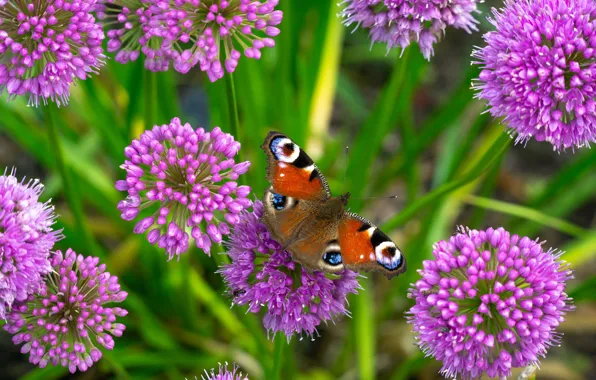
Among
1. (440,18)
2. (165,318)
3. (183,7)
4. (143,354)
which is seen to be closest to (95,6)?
(183,7)

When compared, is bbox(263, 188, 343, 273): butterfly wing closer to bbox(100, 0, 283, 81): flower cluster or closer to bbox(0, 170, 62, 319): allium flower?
bbox(100, 0, 283, 81): flower cluster

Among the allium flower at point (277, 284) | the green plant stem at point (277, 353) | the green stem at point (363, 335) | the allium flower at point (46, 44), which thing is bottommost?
the green stem at point (363, 335)

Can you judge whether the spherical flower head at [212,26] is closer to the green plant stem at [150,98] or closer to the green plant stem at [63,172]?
the green plant stem at [150,98]

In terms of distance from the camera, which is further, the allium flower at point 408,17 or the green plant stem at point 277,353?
the allium flower at point 408,17

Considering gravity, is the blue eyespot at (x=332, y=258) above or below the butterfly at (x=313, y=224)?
below

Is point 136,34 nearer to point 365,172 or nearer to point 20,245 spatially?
point 20,245

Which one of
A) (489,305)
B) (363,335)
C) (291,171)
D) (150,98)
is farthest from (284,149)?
(363,335)

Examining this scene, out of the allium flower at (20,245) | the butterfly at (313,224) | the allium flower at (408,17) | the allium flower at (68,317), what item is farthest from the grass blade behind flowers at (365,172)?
the allium flower at (20,245)

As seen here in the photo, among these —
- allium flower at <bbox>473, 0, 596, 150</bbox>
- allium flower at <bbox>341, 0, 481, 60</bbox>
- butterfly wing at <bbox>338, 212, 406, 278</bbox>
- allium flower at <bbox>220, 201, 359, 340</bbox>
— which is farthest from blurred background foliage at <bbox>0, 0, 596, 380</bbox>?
allium flower at <bbox>220, 201, 359, 340</bbox>

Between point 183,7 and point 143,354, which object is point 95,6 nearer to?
point 183,7
